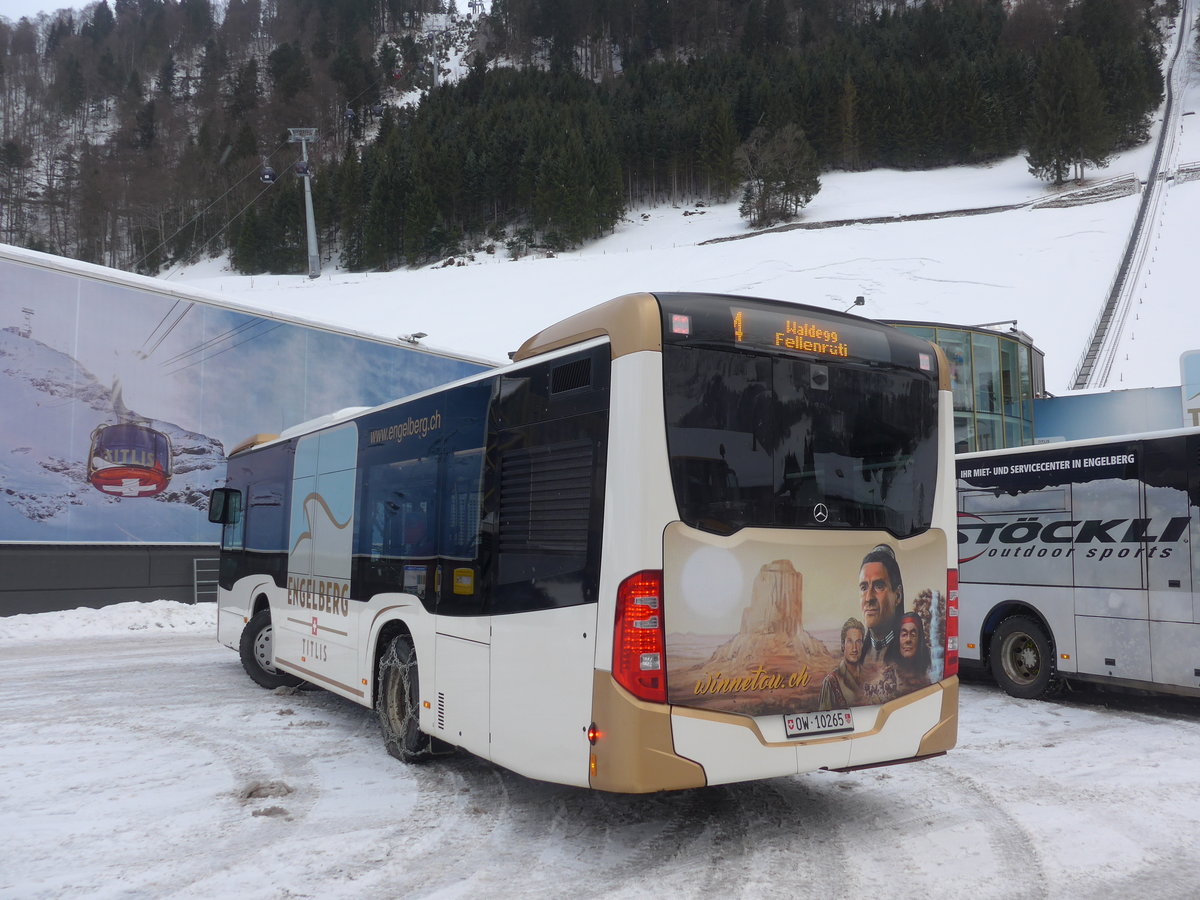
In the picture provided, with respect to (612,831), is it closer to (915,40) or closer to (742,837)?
(742,837)

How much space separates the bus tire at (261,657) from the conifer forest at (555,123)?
164 ft

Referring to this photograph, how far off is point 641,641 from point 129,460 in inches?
641

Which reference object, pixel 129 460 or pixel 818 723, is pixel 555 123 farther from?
pixel 818 723

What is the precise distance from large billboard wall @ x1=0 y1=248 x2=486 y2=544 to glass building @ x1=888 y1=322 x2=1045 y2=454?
20805mm

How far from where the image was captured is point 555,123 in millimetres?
91812

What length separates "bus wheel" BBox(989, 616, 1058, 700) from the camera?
32.6ft

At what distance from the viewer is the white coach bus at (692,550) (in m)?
4.66

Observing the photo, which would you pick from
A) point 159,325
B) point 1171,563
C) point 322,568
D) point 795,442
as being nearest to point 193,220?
point 159,325

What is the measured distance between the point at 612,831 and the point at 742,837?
29.9 inches

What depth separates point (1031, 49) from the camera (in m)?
105

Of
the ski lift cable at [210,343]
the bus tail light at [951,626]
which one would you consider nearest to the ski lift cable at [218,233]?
the ski lift cable at [210,343]

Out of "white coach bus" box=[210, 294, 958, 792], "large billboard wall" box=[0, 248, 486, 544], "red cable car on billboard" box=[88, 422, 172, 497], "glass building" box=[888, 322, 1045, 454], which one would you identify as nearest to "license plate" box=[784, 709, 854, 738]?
"white coach bus" box=[210, 294, 958, 792]

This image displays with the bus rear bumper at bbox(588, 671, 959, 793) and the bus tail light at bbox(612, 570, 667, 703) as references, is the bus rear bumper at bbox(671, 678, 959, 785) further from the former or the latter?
the bus tail light at bbox(612, 570, 667, 703)

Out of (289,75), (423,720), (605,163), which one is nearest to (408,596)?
(423,720)
